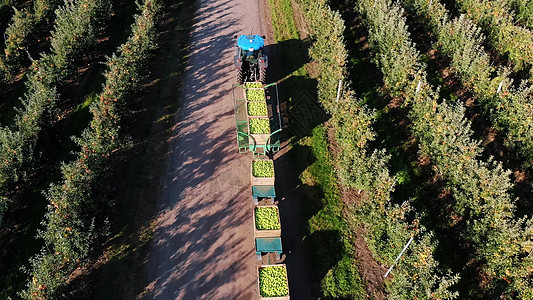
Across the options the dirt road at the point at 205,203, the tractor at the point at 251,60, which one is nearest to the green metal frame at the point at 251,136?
the dirt road at the point at 205,203

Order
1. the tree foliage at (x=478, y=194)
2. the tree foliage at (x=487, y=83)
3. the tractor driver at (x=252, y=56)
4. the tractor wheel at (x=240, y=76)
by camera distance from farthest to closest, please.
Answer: the tractor wheel at (x=240, y=76) → the tractor driver at (x=252, y=56) → the tree foliage at (x=487, y=83) → the tree foliage at (x=478, y=194)

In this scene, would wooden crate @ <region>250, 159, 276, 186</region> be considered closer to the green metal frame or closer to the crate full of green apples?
the crate full of green apples

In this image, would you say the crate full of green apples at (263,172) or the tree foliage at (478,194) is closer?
the tree foliage at (478,194)

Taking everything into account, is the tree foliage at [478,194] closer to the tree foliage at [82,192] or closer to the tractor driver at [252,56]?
the tractor driver at [252,56]

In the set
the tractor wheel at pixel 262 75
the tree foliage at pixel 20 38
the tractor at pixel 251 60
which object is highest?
the tree foliage at pixel 20 38

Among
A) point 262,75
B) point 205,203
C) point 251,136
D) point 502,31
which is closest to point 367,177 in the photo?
point 251,136

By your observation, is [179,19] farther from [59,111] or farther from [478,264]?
[478,264]

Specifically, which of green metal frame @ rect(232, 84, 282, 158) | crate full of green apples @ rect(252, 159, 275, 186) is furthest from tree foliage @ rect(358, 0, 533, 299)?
crate full of green apples @ rect(252, 159, 275, 186)
